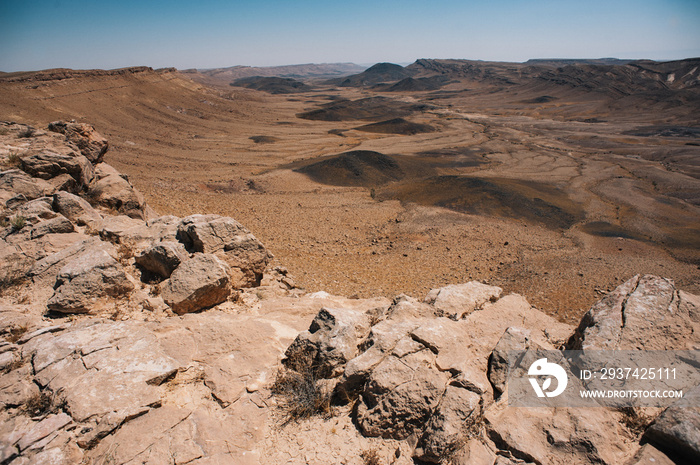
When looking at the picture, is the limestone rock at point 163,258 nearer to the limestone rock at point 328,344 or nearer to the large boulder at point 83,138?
the limestone rock at point 328,344

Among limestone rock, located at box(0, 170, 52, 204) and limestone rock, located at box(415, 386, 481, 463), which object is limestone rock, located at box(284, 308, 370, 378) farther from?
limestone rock, located at box(0, 170, 52, 204)

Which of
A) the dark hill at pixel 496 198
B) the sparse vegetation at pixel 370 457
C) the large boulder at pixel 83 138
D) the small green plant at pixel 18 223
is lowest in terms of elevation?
the dark hill at pixel 496 198

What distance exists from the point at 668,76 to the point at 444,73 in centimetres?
7167

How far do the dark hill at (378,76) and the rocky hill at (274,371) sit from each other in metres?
138

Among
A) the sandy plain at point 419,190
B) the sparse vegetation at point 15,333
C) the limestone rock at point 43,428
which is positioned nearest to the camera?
the limestone rock at point 43,428

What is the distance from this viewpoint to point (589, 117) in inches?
2092

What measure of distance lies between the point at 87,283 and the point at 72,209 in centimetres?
350

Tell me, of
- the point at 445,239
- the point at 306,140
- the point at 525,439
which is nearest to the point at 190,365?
the point at 525,439

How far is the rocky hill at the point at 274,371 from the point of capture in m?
2.89

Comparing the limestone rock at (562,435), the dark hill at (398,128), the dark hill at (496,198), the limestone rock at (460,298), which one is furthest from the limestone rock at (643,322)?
the dark hill at (398,128)

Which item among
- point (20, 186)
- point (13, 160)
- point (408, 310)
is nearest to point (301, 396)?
point (408, 310)

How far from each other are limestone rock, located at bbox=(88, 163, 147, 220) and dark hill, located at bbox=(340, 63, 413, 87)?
437 ft

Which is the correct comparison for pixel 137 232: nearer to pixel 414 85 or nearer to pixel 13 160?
pixel 13 160

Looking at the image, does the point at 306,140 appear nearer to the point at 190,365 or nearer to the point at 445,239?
the point at 445,239
